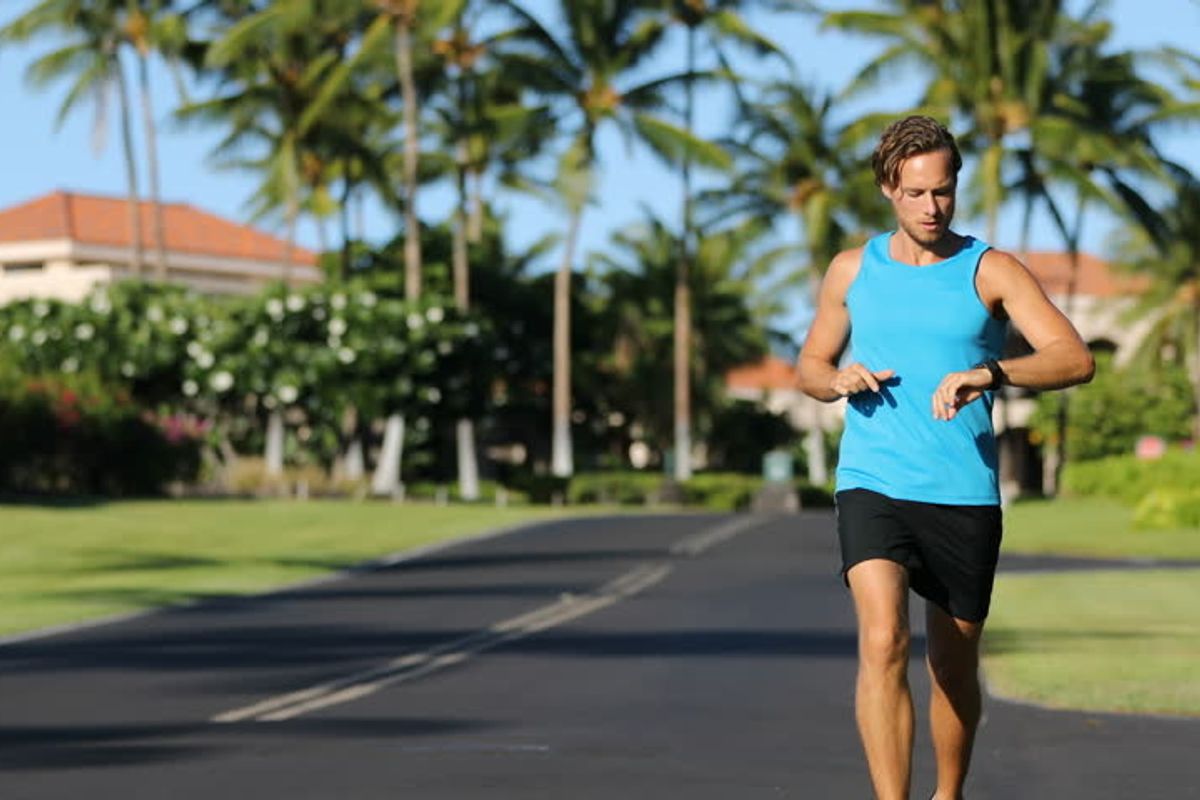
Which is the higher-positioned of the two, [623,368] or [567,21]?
[567,21]

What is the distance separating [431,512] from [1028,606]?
26140 millimetres

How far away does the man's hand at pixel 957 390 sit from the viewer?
7.79 m

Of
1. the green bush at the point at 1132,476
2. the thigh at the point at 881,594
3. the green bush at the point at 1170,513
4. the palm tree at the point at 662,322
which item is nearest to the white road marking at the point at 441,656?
the thigh at the point at 881,594

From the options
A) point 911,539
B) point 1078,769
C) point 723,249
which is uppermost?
point 723,249

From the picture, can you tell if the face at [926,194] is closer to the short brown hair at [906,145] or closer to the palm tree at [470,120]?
the short brown hair at [906,145]

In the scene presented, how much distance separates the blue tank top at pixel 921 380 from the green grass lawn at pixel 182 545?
14.2 metres

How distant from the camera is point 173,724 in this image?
1305 cm

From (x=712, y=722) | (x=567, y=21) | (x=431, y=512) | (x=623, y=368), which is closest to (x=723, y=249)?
(x=623, y=368)

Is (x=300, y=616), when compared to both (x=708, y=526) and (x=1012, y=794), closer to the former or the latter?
(x=1012, y=794)

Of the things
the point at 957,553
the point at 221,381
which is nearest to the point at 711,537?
the point at 221,381

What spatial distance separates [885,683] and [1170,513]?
3900 centimetres

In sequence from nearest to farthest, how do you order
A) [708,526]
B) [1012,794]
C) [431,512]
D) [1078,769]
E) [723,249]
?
[1012,794], [1078,769], [708,526], [431,512], [723,249]

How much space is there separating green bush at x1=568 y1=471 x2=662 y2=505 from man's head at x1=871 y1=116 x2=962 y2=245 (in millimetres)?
60908

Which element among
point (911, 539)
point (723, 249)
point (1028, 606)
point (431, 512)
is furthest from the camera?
point (723, 249)
